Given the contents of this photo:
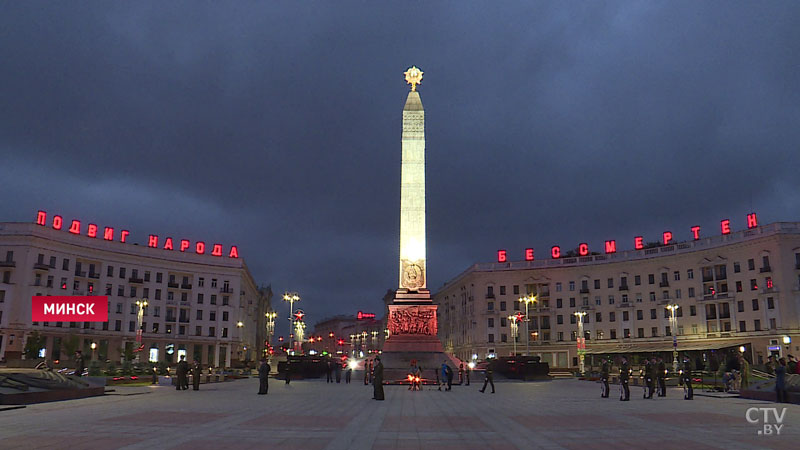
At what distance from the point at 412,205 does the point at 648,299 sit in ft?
144

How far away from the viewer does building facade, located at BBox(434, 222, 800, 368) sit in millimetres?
A: 63969

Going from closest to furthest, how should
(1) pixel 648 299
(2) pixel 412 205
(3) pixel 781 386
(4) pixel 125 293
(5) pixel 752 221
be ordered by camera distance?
(3) pixel 781 386, (2) pixel 412 205, (5) pixel 752 221, (4) pixel 125 293, (1) pixel 648 299

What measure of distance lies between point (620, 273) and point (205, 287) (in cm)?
5868

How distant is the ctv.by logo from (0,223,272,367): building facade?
52153 millimetres

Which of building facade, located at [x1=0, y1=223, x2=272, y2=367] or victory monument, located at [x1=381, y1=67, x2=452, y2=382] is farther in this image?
building facade, located at [x1=0, y1=223, x2=272, y2=367]

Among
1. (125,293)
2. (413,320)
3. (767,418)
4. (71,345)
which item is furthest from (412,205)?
(125,293)

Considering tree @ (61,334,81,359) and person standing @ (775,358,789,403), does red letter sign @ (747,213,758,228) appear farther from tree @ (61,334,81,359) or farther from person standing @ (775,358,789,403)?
tree @ (61,334,81,359)

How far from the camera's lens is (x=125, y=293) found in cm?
7781

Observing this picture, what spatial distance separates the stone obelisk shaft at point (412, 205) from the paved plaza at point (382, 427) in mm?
28367

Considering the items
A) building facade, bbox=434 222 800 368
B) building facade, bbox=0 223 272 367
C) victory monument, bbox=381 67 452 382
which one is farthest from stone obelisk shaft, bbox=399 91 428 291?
building facade, bbox=434 222 800 368

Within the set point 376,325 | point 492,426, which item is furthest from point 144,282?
point 376,325

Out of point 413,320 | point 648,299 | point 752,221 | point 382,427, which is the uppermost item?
point 752,221

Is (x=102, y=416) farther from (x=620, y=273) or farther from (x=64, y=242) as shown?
(x=620, y=273)

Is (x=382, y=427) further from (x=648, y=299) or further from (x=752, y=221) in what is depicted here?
(x=648, y=299)
